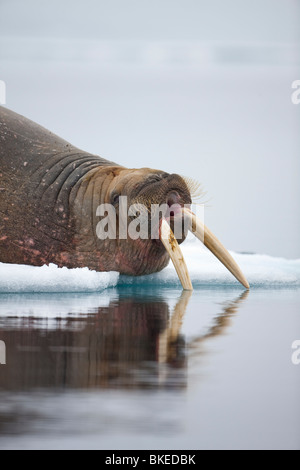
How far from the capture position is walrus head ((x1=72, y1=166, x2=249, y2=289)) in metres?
7.50

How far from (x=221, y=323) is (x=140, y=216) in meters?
2.67

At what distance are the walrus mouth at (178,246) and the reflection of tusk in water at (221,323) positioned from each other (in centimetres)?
68

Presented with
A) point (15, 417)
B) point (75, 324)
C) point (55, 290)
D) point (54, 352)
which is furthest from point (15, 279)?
point (15, 417)

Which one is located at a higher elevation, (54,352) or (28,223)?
(28,223)

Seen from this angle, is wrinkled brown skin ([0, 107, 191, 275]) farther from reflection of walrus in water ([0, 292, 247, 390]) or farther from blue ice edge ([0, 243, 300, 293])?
reflection of walrus in water ([0, 292, 247, 390])

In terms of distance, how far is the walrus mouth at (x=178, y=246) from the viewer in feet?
24.6

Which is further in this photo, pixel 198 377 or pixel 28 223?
pixel 28 223

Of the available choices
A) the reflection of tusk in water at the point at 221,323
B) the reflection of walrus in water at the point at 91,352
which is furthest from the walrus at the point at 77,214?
the reflection of walrus in water at the point at 91,352

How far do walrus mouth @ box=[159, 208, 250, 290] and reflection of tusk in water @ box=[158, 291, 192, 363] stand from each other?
107 cm

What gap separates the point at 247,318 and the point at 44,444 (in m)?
3.21

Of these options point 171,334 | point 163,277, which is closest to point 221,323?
point 171,334

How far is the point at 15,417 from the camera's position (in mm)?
2557

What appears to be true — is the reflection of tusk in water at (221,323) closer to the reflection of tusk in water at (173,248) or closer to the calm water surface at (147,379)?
the calm water surface at (147,379)

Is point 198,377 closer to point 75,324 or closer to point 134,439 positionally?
point 134,439
